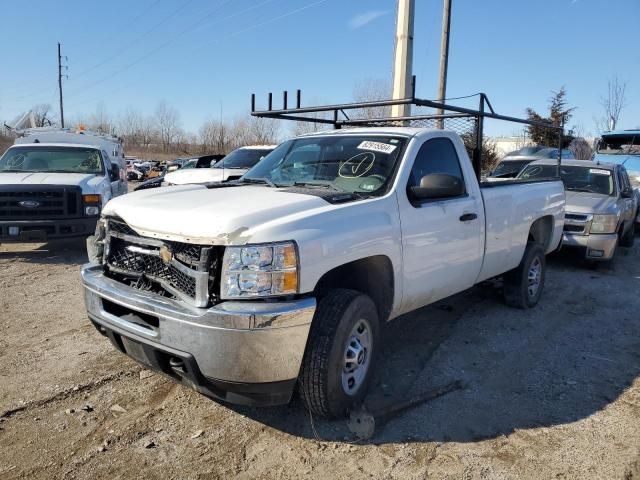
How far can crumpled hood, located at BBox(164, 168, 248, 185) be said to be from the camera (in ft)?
31.4

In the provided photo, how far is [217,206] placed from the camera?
124 inches

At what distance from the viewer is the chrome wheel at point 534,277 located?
19.6 ft

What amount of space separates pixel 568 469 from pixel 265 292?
2.03 meters

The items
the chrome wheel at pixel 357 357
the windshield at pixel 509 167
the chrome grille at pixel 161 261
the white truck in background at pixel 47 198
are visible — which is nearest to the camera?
the chrome grille at pixel 161 261

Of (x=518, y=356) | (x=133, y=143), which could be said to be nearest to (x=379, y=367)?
(x=518, y=356)

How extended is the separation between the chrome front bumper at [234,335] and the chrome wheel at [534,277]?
3.99 meters

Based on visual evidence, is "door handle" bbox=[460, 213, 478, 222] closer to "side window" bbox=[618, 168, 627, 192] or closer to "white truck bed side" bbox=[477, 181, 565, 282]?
"white truck bed side" bbox=[477, 181, 565, 282]

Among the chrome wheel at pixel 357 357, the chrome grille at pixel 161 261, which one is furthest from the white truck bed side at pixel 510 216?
the chrome grille at pixel 161 261

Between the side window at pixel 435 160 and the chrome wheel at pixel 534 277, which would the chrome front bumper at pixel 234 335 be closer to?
the side window at pixel 435 160

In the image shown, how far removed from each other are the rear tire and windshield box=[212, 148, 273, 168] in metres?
6.60

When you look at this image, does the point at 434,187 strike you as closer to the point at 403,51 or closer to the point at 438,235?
the point at 438,235

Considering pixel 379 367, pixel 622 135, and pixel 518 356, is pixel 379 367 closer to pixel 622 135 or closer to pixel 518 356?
pixel 518 356

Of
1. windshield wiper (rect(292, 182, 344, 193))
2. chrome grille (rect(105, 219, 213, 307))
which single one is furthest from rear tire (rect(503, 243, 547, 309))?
chrome grille (rect(105, 219, 213, 307))

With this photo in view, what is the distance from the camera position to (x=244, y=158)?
11406mm
